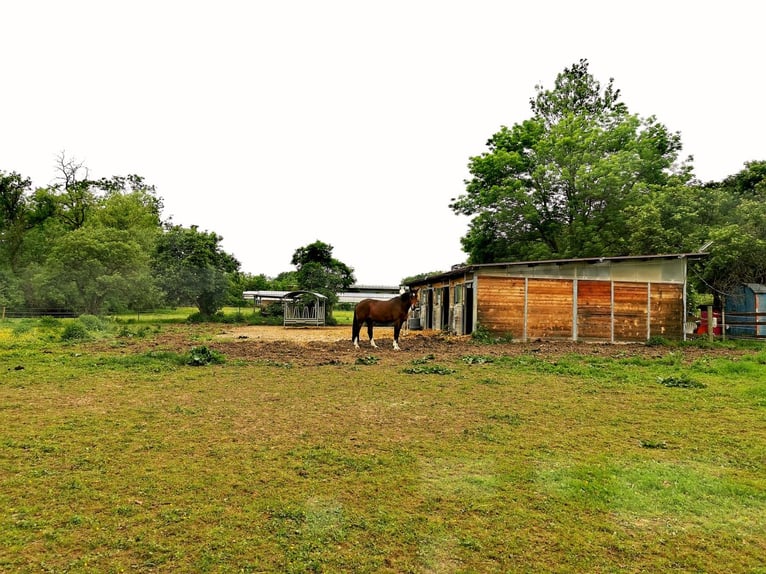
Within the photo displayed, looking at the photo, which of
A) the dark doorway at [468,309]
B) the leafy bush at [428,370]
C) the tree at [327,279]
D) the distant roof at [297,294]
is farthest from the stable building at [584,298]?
the tree at [327,279]

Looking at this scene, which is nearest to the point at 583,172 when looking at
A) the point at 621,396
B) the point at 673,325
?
the point at 673,325

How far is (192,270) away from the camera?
3384 centimetres

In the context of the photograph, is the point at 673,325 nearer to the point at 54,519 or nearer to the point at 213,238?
the point at 54,519

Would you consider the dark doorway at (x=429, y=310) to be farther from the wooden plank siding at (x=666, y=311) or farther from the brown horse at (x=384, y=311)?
the wooden plank siding at (x=666, y=311)

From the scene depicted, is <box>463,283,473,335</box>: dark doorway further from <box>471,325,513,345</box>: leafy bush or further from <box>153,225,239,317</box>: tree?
<box>153,225,239,317</box>: tree

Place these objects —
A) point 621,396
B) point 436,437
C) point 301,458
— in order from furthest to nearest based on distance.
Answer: point 621,396, point 436,437, point 301,458

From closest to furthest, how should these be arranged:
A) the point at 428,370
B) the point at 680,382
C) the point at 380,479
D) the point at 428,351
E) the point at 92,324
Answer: the point at 380,479, the point at 680,382, the point at 428,370, the point at 428,351, the point at 92,324

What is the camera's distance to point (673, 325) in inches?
712

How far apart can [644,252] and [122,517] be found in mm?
24739

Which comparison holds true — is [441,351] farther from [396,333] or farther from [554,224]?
[554,224]

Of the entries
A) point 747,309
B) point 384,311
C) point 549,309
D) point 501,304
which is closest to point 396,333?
point 384,311

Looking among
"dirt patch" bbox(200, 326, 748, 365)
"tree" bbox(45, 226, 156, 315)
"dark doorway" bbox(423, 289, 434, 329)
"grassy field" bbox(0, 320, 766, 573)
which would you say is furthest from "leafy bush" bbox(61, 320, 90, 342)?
"dark doorway" bbox(423, 289, 434, 329)

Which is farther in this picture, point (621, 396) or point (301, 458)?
point (621, 396)

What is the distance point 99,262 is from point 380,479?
108ft
